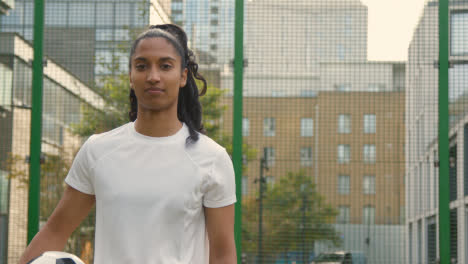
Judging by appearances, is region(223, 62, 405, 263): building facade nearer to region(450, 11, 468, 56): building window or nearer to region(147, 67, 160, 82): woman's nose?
region(450, 11, 468, 56): building window

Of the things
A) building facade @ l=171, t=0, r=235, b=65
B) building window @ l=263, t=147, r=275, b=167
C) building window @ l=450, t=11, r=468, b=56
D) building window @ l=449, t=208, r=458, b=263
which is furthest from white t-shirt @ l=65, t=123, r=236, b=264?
building window @ l=450, t=11, r=468, b=56

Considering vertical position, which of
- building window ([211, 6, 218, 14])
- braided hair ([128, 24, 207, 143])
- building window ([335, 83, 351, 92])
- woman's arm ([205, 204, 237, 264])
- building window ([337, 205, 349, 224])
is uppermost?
building window ([211, 6, 218, 14])

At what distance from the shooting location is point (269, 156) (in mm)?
5512

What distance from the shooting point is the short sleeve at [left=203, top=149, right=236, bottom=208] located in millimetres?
1938

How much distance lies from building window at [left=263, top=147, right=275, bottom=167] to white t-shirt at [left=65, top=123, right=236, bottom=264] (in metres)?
3.50

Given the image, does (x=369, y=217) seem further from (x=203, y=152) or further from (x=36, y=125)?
(x=203, y=152)

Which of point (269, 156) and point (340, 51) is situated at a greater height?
point (340, 51)

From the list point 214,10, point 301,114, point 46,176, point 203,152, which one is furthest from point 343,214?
point 203,152

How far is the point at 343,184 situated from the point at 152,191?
3.77 m

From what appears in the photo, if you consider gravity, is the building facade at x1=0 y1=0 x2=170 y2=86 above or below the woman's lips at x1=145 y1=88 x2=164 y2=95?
above

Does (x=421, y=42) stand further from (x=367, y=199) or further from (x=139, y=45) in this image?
(x=139, y=45)

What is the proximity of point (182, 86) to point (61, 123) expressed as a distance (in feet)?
12.5

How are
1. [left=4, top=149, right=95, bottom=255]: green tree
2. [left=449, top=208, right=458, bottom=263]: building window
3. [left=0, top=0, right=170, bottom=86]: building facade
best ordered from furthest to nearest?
[left=0, top=0, right=170, bottom=86]: building facade, [left=4, top=149, right=95, bottom=255]: green tree, [left=449, top=208, right=458, bottom=263]: building window

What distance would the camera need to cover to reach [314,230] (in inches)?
215
